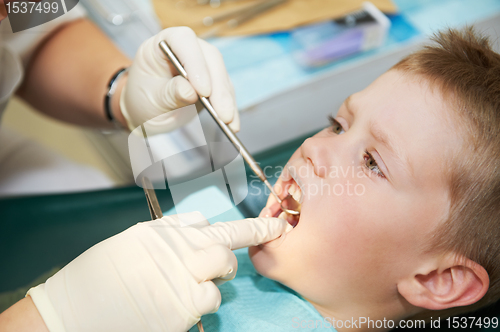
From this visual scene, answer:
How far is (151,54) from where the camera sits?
1.09 metres

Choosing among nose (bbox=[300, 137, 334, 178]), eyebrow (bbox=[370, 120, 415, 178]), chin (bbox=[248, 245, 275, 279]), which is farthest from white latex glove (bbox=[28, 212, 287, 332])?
eyebrow (bbox=[370, 120, 415, 178])

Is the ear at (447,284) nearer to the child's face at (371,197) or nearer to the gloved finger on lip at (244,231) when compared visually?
the child's face at (371,197)

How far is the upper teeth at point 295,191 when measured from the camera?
0.89 metres

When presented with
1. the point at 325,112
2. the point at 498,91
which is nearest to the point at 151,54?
the point at 325,112

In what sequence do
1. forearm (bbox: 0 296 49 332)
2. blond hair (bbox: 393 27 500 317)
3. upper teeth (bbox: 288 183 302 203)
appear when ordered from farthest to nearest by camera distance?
upper teeth (bbox: 288 183 302 203) → blond hair (bbox: 393 27 500 317) → forearm (bbox: 0 296 49 332)

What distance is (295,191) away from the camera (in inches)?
35.7

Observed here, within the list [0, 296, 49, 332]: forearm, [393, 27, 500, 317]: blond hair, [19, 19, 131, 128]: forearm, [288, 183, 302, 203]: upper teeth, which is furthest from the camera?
[19, 19, 131, 128]: forearm

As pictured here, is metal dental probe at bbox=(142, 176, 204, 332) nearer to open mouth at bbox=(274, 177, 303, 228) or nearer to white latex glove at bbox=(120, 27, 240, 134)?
white latex glove at bbox=(120, 27, 240, 134)

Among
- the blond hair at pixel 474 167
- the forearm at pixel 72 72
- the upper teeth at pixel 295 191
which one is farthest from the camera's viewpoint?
the forearm at pixel 72 72

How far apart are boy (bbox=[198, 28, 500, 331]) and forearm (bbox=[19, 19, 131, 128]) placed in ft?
2.71

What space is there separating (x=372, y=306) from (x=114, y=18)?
1369mm

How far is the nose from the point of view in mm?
841

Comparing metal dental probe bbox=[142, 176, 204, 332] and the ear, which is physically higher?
metal dental probe bbox=[142, 176, 204, 332]

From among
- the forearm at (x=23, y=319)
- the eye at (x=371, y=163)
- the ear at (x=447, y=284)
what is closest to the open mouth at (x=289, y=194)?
the eye at (x=371, y=163)
